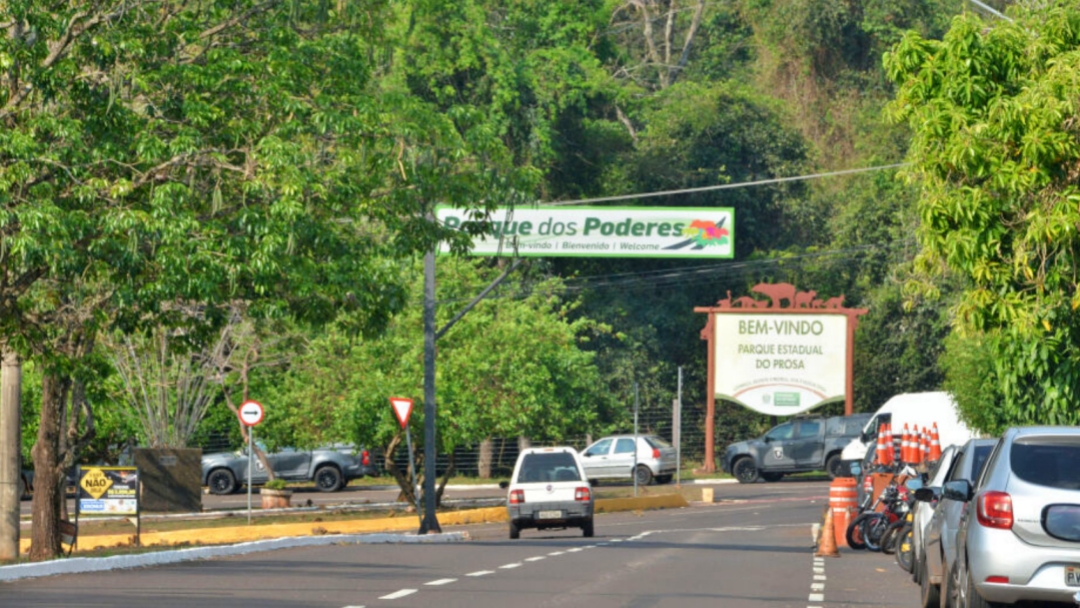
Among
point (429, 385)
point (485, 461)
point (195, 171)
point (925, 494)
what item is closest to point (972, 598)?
point (925, 494)

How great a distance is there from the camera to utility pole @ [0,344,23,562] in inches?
1022

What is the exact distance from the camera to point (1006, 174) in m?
17.3

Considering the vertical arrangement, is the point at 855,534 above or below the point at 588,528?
above

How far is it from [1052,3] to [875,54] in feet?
164

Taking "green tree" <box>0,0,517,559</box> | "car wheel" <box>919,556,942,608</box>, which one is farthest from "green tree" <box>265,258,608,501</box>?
"car wheel" <box>919,556,942,608</box>

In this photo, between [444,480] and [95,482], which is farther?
[444,480]

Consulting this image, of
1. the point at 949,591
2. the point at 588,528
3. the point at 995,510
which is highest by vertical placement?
the point at 995,510

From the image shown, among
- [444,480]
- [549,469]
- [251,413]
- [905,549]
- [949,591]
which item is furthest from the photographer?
[444,480]

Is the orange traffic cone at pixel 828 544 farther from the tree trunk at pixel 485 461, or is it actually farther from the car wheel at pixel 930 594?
the tree trunk at pixel 485 461

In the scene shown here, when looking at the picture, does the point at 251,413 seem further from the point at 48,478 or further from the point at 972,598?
the point at 972,598

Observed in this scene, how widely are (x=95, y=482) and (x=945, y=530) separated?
15.6 meters

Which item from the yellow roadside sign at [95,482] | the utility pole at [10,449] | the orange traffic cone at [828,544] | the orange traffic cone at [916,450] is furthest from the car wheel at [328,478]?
the orange traffic cone at [828,544]

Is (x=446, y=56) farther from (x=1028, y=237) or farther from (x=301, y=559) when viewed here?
(x=1028, y=237)

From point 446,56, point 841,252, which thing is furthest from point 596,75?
point 841,252
